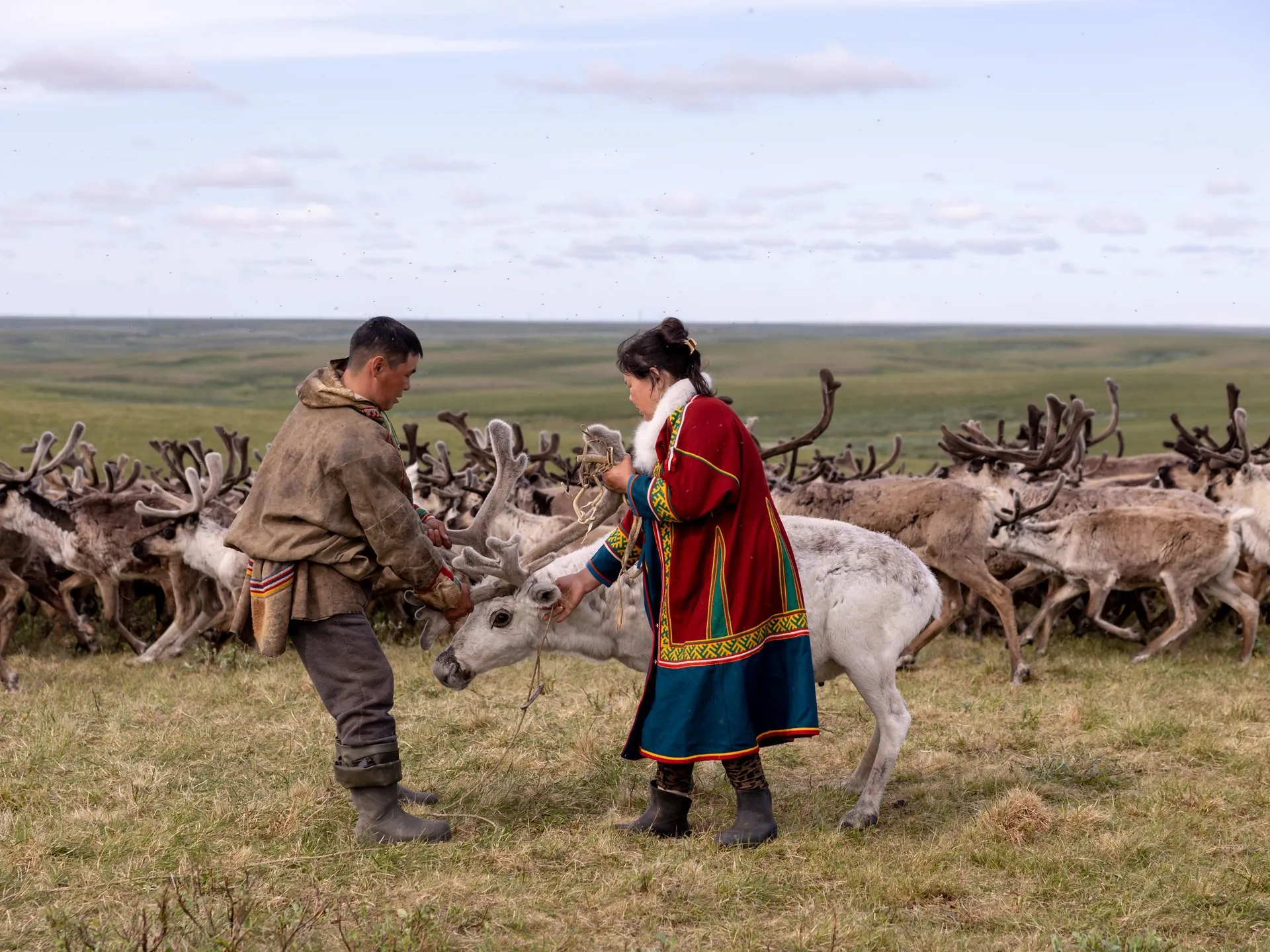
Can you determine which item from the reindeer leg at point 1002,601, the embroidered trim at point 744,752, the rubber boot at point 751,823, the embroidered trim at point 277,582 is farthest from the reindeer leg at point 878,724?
the reindeer leg at point 1002,601

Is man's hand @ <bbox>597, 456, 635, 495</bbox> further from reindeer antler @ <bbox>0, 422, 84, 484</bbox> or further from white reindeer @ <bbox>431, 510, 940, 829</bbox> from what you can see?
reindeer antler @ <bbox>0, 422, 84, 484</bbox>

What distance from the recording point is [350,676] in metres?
5.26

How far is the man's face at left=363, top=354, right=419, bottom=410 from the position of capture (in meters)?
5.21

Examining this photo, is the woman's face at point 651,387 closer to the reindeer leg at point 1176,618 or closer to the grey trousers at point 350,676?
the grey trousers at point 350,676

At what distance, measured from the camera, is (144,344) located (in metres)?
158

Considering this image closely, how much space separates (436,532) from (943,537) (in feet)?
16.2

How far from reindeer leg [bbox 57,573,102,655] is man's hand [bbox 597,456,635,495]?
20.3ft

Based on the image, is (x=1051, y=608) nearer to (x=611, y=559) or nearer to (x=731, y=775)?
(x=731, y=775)

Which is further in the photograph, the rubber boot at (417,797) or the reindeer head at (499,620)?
the rubber boot at (417,797)

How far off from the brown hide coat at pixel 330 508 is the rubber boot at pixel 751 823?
1607 millimetres

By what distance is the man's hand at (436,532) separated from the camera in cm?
575

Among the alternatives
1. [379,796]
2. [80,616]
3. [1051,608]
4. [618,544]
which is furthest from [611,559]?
[80,616]

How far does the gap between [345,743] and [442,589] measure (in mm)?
710

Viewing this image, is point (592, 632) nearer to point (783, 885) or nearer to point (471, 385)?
point (783, 885)
